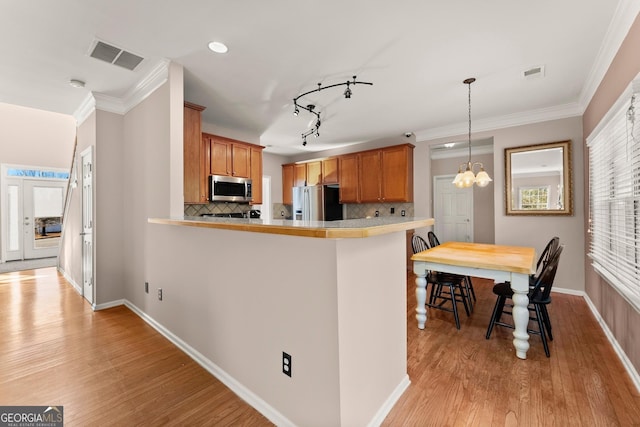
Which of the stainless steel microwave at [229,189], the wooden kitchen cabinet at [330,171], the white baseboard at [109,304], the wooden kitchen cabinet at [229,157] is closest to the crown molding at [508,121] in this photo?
the wooden kitchen cabinet at [330,171]

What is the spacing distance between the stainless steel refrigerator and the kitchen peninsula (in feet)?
12.1

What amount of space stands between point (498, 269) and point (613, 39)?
2089 millimetres

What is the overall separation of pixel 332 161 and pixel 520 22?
413 centimetres

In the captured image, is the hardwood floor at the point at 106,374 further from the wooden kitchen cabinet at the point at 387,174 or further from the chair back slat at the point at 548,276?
the wooden kitchen cabinet at the point at 387,174

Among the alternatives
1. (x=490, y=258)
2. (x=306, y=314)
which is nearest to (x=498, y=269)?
(x=490, y=258)

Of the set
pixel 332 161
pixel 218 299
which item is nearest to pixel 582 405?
pixel 218 299

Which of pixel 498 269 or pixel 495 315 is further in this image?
pixel 495 315

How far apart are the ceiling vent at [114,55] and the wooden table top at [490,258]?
3317 millimetres

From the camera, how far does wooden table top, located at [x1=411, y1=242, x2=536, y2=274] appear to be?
2.33 metres

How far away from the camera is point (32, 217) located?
256 inches

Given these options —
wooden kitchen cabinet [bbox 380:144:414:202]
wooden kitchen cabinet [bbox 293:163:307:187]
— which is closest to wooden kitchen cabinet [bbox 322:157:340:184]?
wooden kitchen cabinet [bbox 293:163:307:187]

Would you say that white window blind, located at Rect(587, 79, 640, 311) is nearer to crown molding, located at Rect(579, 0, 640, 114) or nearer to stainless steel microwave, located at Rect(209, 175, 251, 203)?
crown molding, located at Rect(579, 0, 640, 114)

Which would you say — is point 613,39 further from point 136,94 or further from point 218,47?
point 136,94

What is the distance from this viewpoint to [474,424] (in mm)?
1580
